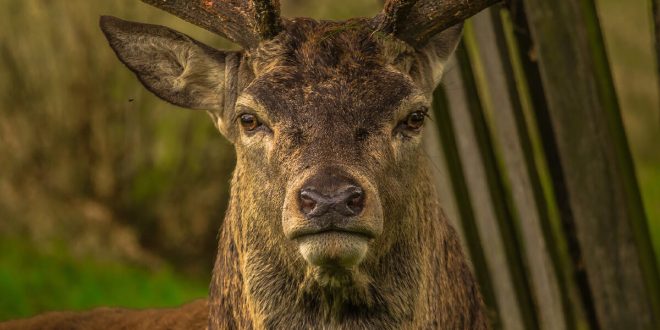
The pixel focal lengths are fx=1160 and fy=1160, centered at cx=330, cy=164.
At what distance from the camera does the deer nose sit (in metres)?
4.41

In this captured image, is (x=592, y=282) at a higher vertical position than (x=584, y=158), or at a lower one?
lower

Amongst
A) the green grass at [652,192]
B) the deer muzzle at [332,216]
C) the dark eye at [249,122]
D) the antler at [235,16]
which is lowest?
the green grass at [652,192]

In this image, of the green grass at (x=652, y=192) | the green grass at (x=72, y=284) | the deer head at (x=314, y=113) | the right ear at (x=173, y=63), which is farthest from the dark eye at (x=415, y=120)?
the green grass at (x=652, y=192)

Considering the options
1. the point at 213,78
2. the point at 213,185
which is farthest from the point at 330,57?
the point at 213,185

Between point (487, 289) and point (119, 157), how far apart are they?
733 cm

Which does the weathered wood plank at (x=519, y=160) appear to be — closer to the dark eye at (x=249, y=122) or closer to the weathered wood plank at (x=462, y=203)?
the weathered wood plank at (x=462, y=203)

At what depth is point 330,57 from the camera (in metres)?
5.00

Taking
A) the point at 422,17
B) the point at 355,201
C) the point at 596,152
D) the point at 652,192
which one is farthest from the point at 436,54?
the point at 652,192

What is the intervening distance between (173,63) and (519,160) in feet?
8.00

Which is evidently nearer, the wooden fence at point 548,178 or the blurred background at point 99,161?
the wooden fence at point 548,178

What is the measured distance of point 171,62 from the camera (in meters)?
5.59

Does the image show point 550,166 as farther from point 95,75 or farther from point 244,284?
point 95,75

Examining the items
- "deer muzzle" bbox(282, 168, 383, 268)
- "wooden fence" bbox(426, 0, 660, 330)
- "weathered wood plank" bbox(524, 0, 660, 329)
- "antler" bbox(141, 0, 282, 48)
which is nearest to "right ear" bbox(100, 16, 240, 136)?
"antler" bbox(141, 0, 282, 48)

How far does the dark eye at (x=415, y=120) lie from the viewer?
507cm
